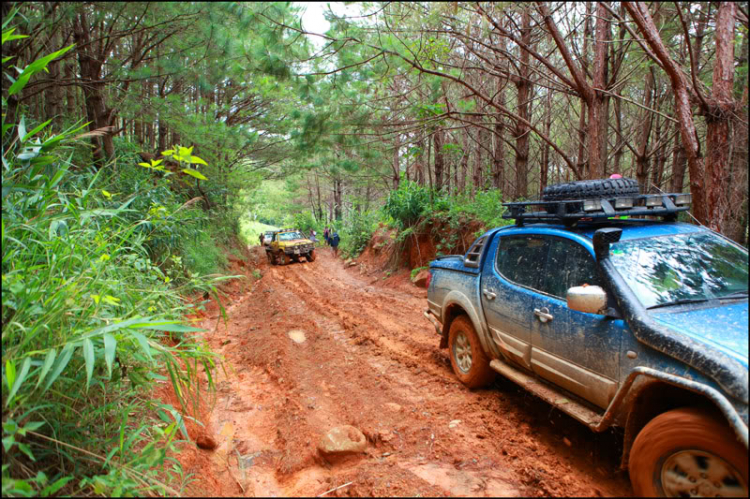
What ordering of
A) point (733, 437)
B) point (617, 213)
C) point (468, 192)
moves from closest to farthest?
point (733, 437), point (617, 213), point (468, 192)

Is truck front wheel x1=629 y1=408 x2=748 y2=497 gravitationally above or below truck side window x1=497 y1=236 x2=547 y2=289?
below

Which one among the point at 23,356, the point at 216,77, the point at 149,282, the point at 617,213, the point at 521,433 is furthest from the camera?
the point at 216,77

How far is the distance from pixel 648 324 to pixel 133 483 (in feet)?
10.4

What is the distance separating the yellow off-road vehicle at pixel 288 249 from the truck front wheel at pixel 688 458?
1785 centimetres

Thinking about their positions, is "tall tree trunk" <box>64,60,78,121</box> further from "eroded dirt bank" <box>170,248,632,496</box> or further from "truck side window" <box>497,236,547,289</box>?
"truck side window" <box>497,236,547,289</box>

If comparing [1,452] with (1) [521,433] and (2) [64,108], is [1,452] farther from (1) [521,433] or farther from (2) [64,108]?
(2) [64,108]

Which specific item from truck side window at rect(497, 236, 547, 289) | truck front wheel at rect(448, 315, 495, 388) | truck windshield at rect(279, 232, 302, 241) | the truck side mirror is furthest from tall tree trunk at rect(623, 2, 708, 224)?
truck windshield at rect(279, 232, 302, 241)

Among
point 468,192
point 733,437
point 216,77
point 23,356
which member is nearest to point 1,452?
point 23,356

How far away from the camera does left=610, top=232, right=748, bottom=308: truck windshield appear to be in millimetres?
2586

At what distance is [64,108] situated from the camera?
310 inches

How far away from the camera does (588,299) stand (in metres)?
2.55

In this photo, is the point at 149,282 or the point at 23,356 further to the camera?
the point at 149,282

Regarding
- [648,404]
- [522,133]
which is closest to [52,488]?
[648,404]

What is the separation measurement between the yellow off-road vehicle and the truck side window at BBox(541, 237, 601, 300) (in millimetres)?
16655
